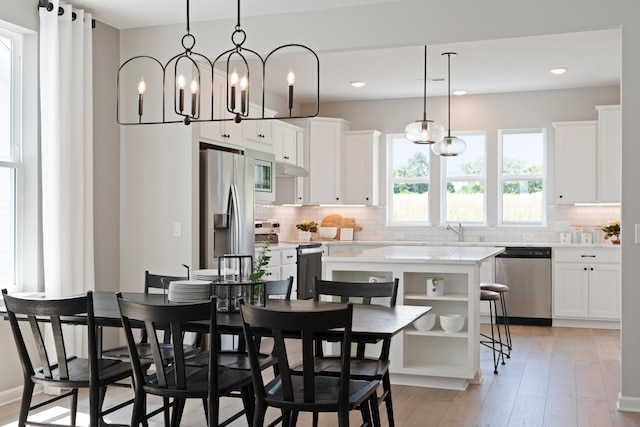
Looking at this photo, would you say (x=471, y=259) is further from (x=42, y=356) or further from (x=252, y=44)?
(x=42, y=356)

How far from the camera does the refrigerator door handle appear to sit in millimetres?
5695

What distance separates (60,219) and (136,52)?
5.09ft

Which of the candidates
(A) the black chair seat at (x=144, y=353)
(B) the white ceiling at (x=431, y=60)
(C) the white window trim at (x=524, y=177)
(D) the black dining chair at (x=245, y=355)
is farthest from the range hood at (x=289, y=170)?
(A) the black chair seat at (x=144, y=353)

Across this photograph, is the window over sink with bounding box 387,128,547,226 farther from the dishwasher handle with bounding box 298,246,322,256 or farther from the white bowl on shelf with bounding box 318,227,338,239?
the dishwasher handle with bounding box 298,246,322,256

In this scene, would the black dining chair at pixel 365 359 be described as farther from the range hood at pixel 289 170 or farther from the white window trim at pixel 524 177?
the white window trim at pixel 524 177

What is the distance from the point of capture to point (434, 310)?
197 inches

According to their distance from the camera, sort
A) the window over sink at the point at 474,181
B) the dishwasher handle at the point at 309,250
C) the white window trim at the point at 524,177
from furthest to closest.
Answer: the window over sink at the point at 474,181 → the white window trim at the point at 524,177 → the dishwasher handle at the point at 309,250

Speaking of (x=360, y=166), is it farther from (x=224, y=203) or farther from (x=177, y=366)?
(x=177, y=366)

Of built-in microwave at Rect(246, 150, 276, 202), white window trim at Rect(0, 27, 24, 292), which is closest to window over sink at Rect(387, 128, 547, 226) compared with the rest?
built-in microwave at Rect(246, 150, 276, 202)

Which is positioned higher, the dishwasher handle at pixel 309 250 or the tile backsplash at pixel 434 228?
the tile backsplash at pixel 434 228

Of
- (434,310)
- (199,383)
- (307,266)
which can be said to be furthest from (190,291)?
(307,266)

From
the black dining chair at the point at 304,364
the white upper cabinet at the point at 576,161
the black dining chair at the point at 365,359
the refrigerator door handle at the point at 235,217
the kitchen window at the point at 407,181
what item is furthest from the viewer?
the kitchen window at the point at 407,181

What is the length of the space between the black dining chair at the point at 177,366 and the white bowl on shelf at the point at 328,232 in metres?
5.60

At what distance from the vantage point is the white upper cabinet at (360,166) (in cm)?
857
